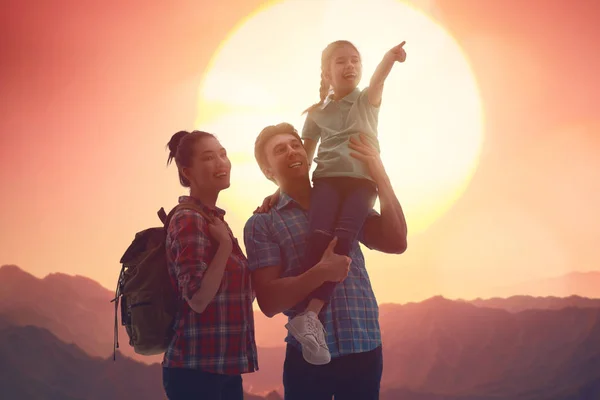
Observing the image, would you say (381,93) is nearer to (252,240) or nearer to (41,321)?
(252,240)

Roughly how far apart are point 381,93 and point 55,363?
55373 mm

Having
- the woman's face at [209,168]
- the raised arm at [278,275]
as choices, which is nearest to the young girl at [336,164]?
the raised arm at [278,275]

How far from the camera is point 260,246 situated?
3.05 m

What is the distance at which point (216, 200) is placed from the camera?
10.5ft

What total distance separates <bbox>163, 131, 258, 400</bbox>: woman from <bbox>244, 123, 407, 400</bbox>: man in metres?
0.21

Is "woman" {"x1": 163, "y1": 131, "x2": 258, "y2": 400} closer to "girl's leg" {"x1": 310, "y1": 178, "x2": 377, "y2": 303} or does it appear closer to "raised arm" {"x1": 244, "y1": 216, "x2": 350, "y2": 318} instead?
"raised arm" {"x1": 244, "y1": 216, "x2": 350, "y2": 318}

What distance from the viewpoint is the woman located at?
262 cm

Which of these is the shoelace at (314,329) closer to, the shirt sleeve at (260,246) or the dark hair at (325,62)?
the shirt sleeve at (260,246)

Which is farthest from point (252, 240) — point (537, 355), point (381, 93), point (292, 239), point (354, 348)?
point (537, 355)

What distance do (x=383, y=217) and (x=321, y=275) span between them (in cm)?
73

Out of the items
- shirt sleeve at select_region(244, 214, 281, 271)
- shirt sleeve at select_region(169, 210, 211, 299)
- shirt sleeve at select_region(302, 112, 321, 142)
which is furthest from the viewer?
shirt sleeve at select_region(302, 112, 321, 142)

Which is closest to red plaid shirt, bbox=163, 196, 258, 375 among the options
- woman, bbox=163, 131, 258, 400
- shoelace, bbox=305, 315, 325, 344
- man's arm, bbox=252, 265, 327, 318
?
woman, bbox=163, 131, 258, 400

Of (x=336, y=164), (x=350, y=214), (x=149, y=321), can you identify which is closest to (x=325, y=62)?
(x=336, y=164)

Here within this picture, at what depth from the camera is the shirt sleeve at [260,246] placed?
301 centimetres
